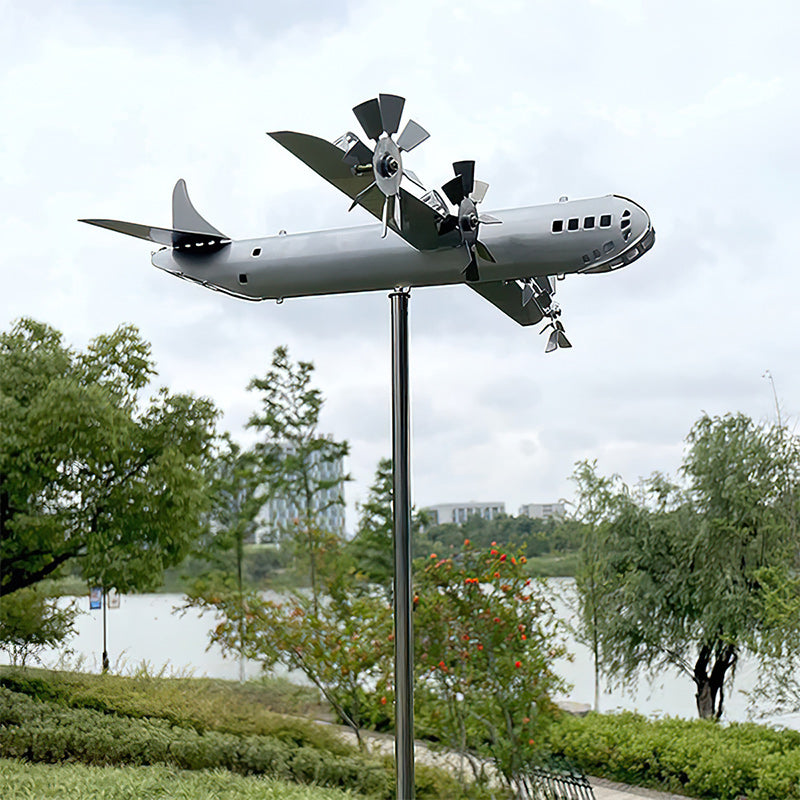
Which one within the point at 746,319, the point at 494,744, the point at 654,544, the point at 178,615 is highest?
the point at 746,319

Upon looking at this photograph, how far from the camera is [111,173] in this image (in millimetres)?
3699

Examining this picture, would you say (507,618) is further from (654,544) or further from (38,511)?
(38,511)

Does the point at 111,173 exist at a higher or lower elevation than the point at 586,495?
higher

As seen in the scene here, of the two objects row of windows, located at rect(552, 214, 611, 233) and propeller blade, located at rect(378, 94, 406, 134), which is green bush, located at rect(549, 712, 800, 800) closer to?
row of windows, located at rect(552, 214, 611, 233)

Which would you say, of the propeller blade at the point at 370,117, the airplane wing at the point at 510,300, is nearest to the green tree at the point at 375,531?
the airplane wing at the point at 510,300

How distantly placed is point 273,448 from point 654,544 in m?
2.19

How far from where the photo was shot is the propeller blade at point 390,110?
4.18 feet

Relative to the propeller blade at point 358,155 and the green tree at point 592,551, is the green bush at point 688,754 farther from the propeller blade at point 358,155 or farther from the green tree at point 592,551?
the propeller blade at point 358,155

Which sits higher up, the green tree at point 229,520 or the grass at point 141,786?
the green tree at point 229,520

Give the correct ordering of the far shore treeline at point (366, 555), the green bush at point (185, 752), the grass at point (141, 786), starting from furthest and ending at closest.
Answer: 1. the far shore treeline at point (366, 555)
2. the green bush at point (185, 752)
3. the grass at point (141, 786)

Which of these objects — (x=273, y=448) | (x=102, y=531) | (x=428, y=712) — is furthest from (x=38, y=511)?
(x=428, y=712)

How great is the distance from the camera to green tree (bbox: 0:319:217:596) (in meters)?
4.07

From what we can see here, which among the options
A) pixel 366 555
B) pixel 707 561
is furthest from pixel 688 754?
pixel 366 555

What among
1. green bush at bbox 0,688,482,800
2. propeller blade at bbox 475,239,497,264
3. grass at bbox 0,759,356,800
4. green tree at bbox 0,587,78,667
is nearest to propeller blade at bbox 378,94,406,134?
propeller blade at bbox 475,239,497,264
